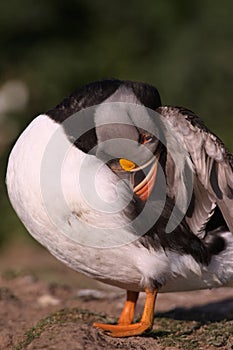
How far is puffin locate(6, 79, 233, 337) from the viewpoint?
6066 mm

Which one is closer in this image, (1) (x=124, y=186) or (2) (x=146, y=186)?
A: (1) (x=124, y=186)

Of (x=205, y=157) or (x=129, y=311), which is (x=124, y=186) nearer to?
(x=205, y=157)

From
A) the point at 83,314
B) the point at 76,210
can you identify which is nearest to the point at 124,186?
the point at 76,210

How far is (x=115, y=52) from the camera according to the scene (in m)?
19.4

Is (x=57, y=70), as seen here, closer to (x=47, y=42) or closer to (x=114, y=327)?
(x=47, y=42)

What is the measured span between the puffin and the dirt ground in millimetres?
385

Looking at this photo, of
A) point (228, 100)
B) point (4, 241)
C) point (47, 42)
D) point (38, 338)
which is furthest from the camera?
point (47, 42)

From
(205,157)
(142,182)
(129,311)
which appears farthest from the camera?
(129,311)

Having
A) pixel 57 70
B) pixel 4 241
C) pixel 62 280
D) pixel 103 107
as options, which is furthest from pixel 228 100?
pixel 103 107

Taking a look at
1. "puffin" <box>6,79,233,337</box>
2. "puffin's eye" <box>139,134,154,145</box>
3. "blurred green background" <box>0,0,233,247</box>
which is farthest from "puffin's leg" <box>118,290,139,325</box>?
"blurred green background" <box>0,0,233,247</box>

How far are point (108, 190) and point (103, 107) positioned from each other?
2.53 feet

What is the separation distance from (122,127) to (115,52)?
43.1 ft

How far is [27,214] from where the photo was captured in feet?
20.8

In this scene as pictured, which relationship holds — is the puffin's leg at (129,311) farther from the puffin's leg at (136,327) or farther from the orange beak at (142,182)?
the orange beak at (142,182)
